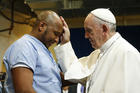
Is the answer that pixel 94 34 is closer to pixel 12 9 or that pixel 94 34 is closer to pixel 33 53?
pixel 33 53

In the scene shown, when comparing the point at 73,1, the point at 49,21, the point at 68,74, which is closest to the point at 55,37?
the point at 49,21

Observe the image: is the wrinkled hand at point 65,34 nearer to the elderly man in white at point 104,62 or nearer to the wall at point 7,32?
the elderly man in white at point 104,62

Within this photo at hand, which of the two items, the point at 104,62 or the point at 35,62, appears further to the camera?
the point at 104,62

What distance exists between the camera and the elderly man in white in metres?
1.80

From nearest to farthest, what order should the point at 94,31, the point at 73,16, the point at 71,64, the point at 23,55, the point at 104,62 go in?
the point at 23,55 < the point at 104,62 < the point at 94,31 < the point at 71,64 < the point at 73,16

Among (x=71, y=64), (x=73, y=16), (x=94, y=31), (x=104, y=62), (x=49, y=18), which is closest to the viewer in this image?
(x=49, y=18)

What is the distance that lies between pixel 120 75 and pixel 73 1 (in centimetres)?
339

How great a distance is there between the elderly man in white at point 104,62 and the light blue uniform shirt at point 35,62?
37cm

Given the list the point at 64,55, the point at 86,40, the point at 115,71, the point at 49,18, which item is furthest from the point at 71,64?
the point at 86,40

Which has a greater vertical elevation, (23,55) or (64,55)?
(23,55)

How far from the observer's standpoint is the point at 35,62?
1560 millimetres

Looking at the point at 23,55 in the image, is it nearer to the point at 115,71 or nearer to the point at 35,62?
the point at 35,62

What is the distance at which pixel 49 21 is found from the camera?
1.74m

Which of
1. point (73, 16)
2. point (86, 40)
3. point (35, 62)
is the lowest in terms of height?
point (86, 40)
